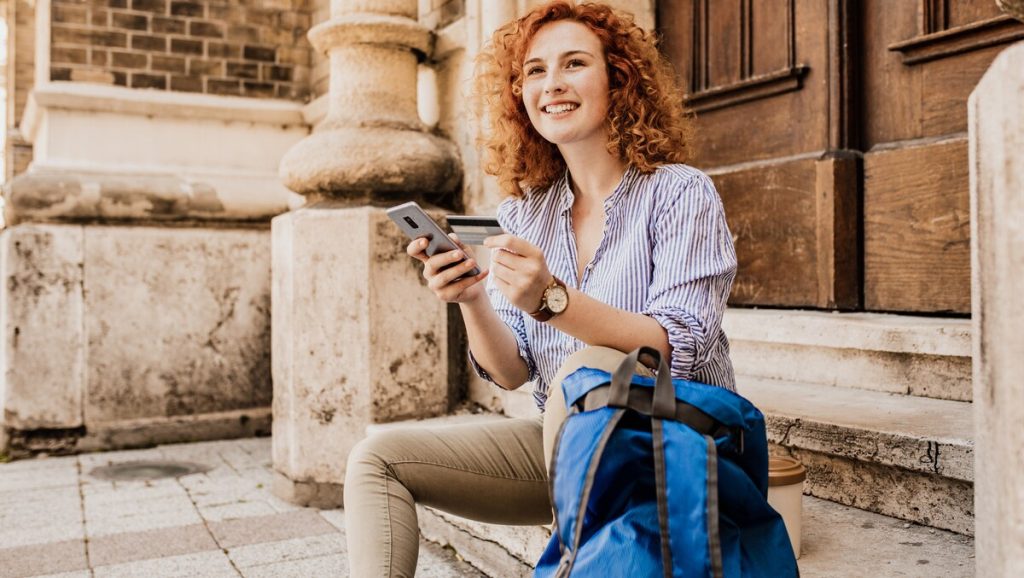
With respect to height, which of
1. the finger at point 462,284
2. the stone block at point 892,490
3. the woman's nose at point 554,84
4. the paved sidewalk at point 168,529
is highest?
the woman's nose at point 554,84

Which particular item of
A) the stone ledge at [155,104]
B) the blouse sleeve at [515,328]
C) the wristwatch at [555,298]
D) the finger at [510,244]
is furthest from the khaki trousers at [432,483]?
the stone ledge at [155,104]

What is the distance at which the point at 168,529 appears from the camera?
11.0ft

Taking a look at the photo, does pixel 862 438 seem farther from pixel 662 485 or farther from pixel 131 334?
pixel 131 334

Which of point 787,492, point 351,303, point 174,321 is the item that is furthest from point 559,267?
point 174,321

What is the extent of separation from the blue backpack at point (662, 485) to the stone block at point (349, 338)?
7.64ft


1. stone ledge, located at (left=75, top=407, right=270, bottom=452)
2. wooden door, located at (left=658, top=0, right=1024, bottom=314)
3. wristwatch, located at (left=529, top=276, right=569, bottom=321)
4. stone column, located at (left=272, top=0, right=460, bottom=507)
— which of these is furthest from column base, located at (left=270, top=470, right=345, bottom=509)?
wristwatch, located at (left=529, top=276, right=569, bottom=321)

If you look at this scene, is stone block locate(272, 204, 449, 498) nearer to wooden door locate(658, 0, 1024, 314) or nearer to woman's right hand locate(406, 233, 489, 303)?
wooden door locate(658, 0, 1024, 314)

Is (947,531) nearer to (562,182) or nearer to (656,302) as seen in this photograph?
(656,302)

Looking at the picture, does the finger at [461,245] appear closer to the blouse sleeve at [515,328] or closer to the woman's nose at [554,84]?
the blouse sleeve at [515,328]

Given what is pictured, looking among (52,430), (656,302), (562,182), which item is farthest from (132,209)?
(656,302)

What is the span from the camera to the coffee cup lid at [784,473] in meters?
1.78

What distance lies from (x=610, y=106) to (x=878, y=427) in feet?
3.18

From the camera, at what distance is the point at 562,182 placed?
2117 mm

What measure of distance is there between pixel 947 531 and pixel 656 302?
920 mm
